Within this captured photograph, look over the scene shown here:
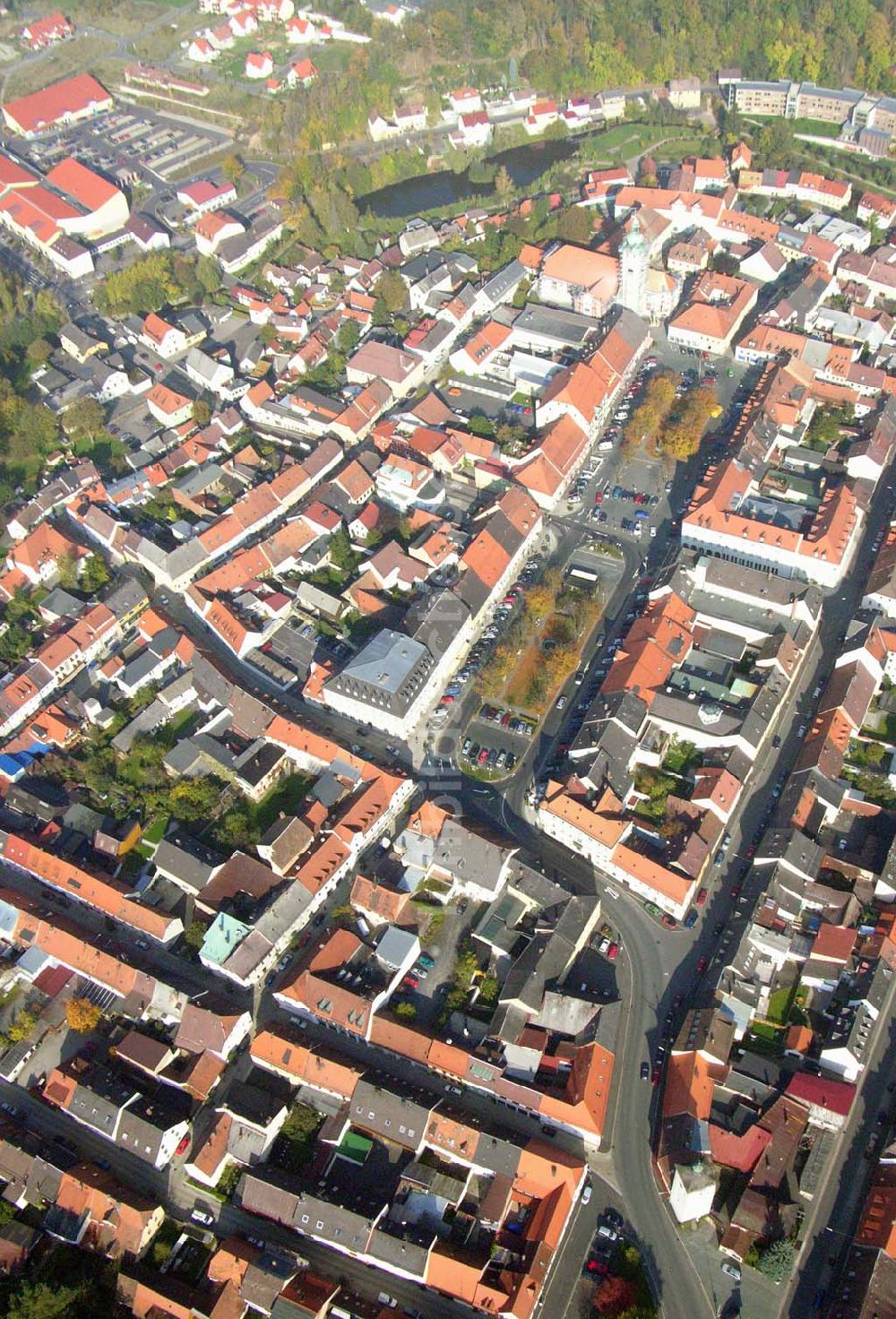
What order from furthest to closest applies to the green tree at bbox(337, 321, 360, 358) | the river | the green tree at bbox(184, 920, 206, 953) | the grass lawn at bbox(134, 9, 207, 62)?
the grass lawn at bbox(134, 9, 207, 62) → the river → the green tree at bbox(337, 321, 360, 358) → the green tree at bbox(184, 920, 206, 953)

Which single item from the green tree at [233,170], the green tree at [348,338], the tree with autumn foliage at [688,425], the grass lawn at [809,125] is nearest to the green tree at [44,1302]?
the tree with autumn foliage at [688,425]

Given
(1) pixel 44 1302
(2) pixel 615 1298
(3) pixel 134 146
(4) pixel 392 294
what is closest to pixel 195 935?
(1) pixel 44 1302

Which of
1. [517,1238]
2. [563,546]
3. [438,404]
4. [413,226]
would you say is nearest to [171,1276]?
[517,1238]

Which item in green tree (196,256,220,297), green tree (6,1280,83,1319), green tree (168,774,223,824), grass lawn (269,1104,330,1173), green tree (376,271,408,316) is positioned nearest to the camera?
green tree (6,1280,83,1319)

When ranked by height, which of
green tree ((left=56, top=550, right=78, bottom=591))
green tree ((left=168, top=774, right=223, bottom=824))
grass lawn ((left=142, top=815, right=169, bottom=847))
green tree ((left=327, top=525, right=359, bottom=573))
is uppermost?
green tree ((left=327, top=525, right=359, bottom=573))

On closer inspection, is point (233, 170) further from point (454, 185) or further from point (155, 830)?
point (155, 830)

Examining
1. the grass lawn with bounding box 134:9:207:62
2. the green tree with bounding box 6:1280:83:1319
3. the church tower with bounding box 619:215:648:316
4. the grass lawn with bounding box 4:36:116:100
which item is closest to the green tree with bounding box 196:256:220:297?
the church tower with bounding box 619:215:648:316

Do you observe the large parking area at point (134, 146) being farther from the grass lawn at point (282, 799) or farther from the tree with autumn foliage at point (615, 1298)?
the tree with autumn foliage at point (615, 1298)

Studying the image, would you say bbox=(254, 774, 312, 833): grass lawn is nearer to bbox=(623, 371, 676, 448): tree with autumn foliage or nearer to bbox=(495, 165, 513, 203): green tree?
bbox=(623, 371, 676, 448): tree with autumn foliage
